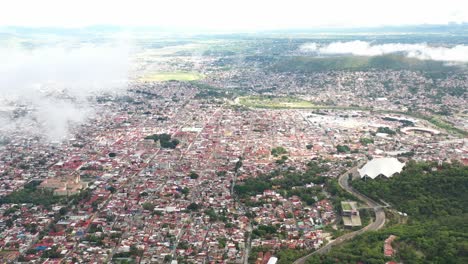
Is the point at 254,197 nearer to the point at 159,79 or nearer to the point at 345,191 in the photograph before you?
the point at 345,191

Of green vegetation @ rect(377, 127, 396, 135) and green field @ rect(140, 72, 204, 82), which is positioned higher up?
green vegetation @ rect(377, 127, 396, 135)

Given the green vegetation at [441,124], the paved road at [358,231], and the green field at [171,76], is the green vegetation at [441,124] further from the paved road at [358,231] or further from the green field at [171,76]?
the green field at [171,76]

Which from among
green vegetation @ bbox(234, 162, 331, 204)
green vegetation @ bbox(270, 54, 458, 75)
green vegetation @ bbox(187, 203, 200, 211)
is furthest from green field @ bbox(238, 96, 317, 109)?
green vegetation @ bbox(187, 203, 200, 211)

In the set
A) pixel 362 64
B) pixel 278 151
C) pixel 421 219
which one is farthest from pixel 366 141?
pixel 362 64

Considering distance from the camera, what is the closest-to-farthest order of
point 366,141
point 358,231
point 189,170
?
point 358,231 → point 189,170 → point 366,141

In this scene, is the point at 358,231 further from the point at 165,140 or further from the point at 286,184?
the point at 165,140

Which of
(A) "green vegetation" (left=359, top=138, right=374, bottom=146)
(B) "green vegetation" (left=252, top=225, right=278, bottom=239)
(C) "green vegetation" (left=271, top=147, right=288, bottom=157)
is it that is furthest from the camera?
(A) "green vegetation" (left=359, top=138, right=374, bottom=146)

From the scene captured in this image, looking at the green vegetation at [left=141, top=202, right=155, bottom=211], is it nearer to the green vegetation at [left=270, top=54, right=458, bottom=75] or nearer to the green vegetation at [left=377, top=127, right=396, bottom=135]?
the green vegetation at [left=377, top=127, right=396, bottom=135]
